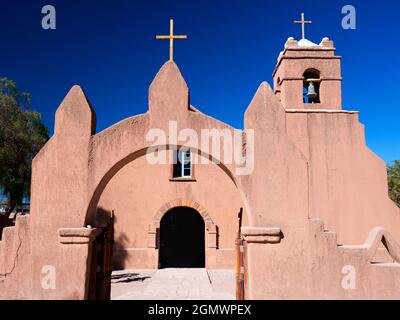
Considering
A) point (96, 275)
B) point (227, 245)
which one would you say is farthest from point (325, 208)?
point (96, 275)

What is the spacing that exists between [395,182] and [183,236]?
47.1ft

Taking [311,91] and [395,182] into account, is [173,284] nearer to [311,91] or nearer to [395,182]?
[311,91]

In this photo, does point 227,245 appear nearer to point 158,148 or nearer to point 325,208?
point 325,208

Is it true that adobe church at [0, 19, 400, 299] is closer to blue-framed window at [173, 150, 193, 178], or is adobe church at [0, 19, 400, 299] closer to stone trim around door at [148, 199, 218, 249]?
Result: stone trim around door at [148, 199, 218, 249]

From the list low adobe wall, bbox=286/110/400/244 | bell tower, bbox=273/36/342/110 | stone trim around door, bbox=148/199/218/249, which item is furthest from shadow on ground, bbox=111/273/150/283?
bell tower, bbox=273/36/342/110

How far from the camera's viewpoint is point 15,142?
52.3 feet

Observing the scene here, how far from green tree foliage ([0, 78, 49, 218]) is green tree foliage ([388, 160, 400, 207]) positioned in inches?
812

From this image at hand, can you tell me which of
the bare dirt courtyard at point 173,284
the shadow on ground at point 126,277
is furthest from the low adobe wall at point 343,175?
the shadow on ground at point 126,277

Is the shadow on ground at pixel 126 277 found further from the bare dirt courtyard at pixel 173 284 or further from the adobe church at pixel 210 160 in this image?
the adobe church at pixel 210 160

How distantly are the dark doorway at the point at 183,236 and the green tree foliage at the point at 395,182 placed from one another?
1315cm

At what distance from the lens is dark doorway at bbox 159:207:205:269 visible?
17.4m

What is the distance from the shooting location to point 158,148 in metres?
5.22

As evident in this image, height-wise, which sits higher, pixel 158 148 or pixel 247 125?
pixel 247 125
